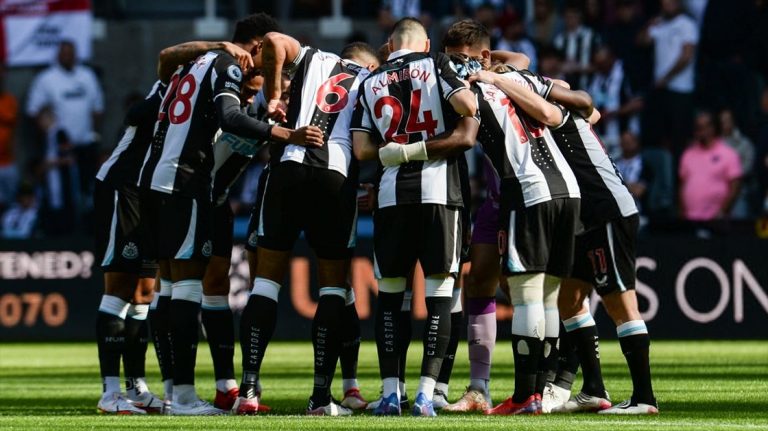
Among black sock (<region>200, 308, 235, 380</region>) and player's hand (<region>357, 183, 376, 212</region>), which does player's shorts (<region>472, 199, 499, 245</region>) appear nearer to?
player's hand (<region>357, 183, 376, 212</region>)

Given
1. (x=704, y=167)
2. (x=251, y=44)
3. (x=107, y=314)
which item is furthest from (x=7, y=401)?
(x=704, y=167)

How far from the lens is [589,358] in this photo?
911 cm

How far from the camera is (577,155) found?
9.01 m

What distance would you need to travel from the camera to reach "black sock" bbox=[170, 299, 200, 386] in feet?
29.3

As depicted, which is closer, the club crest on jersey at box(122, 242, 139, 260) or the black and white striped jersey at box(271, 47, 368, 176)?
the black and white striped jersey at box(271, 47, 368, 176)

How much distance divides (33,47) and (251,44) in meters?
13.1

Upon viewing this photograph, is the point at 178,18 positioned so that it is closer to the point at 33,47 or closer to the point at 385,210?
the point at 33,47

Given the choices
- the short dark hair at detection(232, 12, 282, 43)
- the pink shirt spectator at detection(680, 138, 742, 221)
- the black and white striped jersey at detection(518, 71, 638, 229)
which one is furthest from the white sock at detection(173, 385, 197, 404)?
the pink shirt spectator at detection(680, 138, 742, 221)

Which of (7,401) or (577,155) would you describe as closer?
(577,155)

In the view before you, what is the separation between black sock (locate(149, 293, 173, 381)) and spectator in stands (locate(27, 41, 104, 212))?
37.5 feet

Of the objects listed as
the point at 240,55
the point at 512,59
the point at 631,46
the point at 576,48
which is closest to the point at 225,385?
the point at 240,55

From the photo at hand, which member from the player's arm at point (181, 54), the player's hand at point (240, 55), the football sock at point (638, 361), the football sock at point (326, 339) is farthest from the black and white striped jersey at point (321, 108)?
the football sock at point (638, 361)

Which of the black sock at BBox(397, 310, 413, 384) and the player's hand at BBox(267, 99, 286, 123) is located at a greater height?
the player's hand at BBox(267, 99, 286, 123)

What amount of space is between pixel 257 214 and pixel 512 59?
1.94m
